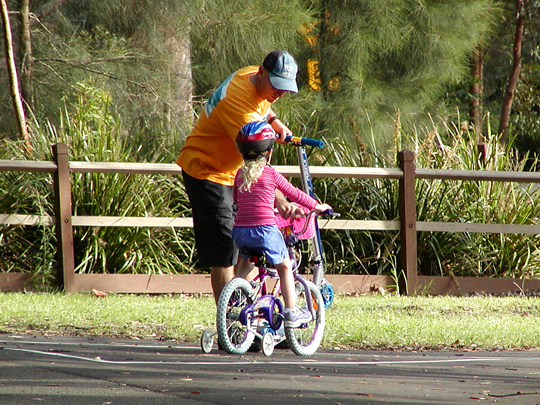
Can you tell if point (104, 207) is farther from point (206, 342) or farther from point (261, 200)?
point (261, 200)

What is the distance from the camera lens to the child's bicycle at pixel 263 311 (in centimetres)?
454

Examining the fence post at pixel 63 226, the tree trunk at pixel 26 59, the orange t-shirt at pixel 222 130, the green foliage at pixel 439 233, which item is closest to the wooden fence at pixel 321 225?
the fence post at pixel 63 226

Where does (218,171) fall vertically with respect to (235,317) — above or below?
above

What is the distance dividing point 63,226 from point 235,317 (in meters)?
3.47

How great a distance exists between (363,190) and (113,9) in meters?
4.67

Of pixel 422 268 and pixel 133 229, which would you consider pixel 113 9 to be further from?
pixel 422 268

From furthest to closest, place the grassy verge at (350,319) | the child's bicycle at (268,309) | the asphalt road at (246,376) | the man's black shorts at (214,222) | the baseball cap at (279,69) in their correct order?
the grassy verge at (350,319), the man's black shorts at (214,222), the baseball cap at (279,69), the child's bicycle at (268,309), the asphalt road at (246,376)

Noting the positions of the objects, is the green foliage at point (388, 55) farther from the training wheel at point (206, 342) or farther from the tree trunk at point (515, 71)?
the training wheel at point (206, 342)

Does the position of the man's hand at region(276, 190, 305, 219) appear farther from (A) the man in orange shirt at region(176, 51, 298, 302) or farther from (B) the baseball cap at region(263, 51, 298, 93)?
(B) the baseball cap at region(263, 51, 298, 93)

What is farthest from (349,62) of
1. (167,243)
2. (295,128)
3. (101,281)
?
(101,281)

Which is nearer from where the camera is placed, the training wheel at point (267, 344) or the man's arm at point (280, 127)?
the training wheel at point (267, 344)

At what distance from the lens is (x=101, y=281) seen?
7.62 meters

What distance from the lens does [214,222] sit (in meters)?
4.97

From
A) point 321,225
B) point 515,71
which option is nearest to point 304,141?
Answer: point 321,225
